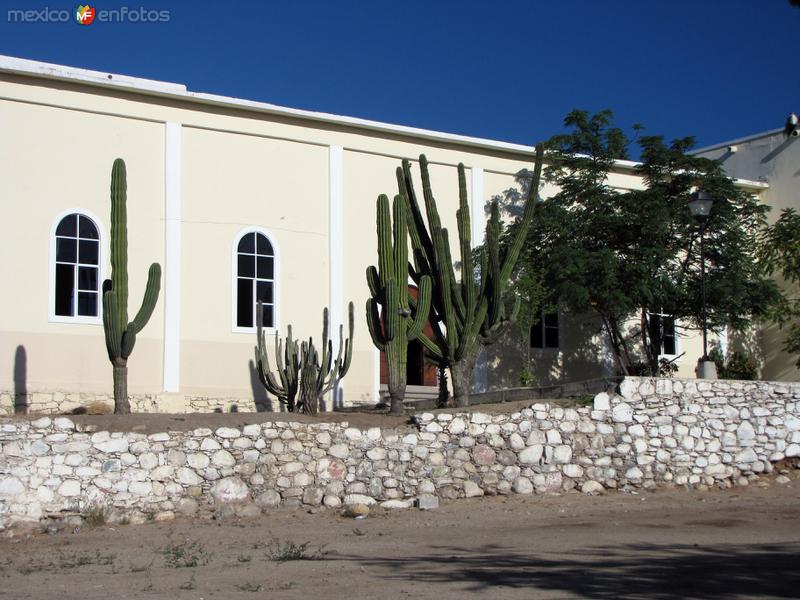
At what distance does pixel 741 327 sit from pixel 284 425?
13.2 m

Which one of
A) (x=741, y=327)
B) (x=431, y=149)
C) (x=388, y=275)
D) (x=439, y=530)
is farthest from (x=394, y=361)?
(x=741, y=327)

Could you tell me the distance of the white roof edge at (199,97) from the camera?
20328mm

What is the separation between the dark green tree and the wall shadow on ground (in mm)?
14563

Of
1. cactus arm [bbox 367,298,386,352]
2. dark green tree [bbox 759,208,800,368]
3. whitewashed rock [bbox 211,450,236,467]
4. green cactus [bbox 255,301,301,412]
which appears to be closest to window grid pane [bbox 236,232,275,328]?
green cactus [bbox 255,301,301,412]

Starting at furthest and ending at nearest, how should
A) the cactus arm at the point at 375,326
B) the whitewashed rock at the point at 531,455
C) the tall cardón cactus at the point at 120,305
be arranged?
the cactus arm at the point at 375,326 → the whitewashed rock at the point at 531,455 → the tall cardón cactus at the point at 120,305

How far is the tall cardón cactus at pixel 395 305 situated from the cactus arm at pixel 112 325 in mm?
4248

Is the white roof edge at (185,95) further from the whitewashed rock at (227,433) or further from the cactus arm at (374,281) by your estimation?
the whitewashed rock at (227,433)

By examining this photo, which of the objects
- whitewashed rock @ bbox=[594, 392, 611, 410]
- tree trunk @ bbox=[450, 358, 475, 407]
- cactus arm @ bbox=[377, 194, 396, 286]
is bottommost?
whitewashed rock @ bbox=[594, 392, 611, 410]

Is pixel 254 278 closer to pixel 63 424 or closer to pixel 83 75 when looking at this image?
pixel 83 75

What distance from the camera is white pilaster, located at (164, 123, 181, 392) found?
21.1 m

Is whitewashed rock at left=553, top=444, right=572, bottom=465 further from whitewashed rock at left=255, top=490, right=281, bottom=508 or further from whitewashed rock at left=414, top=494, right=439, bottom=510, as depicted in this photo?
whitewashed rock at left=255, top=490, right=281, bottom=508

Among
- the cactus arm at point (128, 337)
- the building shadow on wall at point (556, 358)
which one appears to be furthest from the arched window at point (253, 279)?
the cactus arm at point (128, 337)

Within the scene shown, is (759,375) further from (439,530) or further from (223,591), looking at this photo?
(223,591)

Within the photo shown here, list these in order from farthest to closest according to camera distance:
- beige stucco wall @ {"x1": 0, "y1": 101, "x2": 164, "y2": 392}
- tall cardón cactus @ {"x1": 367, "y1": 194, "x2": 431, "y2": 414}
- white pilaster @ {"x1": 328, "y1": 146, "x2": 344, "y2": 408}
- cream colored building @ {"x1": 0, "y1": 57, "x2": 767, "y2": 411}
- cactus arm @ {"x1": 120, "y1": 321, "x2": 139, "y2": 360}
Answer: white pilaster @ {"x1": 328, "y1": 146, "x2": 344, "y2": 408}
cream colored building @ {"x1": 0, "y1": 57, "x2": 767, "y2": 411}
beige stucco wall @ {"x1": 0, "y1": 101, "x2": 164, "y2": 392}
tall cardón cactus @ {"x1": 367, "y1": 194, "x2": 431, "y2": 414}
cactus arm @ {"x1": 120, "y1": 321, "x2": 139, "y2": 360}
